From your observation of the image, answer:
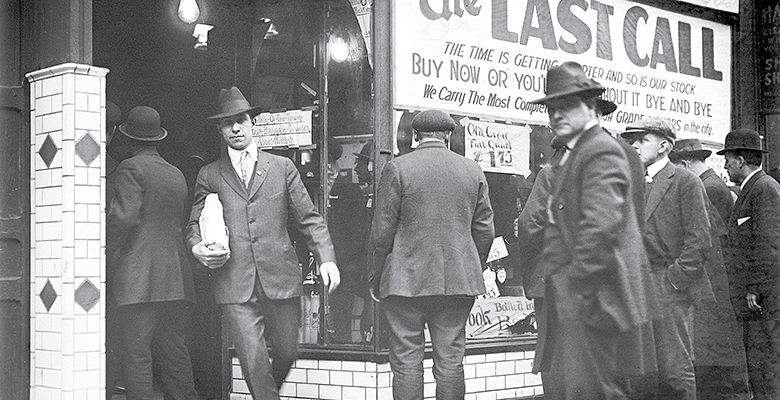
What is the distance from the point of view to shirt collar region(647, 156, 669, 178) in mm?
6984

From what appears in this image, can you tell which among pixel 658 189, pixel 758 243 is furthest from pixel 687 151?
pixel 658 189

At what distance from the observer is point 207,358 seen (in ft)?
26.2

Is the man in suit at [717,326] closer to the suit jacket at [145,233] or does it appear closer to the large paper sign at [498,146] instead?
the large paper sign at [498,146]

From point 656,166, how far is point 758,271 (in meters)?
2.09

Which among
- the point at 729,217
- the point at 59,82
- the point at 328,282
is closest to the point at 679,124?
the point at 729,217

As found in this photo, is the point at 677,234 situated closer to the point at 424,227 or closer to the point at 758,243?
the point at 424,227

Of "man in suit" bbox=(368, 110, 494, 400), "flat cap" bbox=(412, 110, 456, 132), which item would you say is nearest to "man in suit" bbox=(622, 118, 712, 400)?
"man in suit" bbox=(368, 110, 494, 400)

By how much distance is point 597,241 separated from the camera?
5059mm

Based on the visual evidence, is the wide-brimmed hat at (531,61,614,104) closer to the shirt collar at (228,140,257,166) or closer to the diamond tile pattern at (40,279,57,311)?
the shirt collar at (228,140,257,166)

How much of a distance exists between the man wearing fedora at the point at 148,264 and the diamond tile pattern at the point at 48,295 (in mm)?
860

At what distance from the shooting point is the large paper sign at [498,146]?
26.4 feet

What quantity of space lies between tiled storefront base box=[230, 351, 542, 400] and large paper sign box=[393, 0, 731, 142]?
1.88 meters

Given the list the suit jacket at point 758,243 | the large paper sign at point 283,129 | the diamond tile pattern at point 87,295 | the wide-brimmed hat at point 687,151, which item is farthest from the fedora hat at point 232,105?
the suit jacket at point 758,243

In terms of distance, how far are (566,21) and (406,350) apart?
373 cm
